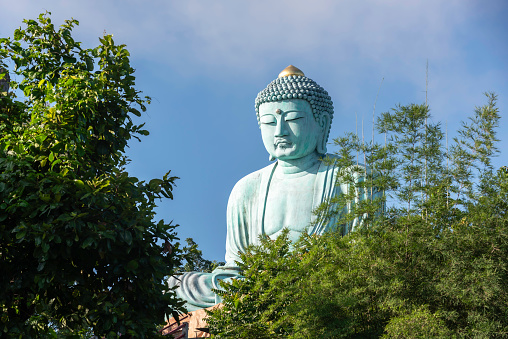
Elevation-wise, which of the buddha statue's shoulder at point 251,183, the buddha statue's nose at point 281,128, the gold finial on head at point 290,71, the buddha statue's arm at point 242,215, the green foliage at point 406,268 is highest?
the gold finial on head at point 290,71

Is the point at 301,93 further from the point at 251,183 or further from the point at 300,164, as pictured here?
the point at 251,183

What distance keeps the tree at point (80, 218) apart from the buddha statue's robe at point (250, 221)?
4.79 m

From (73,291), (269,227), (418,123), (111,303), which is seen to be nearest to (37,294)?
(73,291)

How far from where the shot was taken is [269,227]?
11344 millimetres

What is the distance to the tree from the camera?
16.6 feet

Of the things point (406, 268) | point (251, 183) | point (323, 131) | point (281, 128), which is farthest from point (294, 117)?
point (406, 268)

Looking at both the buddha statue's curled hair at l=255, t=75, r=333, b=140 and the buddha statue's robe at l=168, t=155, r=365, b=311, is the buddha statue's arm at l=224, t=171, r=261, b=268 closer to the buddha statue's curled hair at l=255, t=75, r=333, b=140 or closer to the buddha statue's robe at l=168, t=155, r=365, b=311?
the buddha statue's robe at l=168, t=155, r=365, b=311

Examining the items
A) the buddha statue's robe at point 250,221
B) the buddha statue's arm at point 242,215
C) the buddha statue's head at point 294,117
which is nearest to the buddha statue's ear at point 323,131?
the buddha statue's head at point 294,117

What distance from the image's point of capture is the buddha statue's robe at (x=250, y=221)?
10.5 meters

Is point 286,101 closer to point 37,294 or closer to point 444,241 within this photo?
point 444,241

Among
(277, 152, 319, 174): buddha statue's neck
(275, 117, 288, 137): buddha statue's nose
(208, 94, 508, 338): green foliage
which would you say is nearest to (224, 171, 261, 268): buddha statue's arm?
(277, 152, 319, 174): buddha statue's neck

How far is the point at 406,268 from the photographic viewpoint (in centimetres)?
686

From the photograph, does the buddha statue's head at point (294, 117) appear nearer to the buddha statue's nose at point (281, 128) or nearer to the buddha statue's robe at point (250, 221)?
the buddha statue's nose at point (281, 128)

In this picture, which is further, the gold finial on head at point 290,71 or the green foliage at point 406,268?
the gold finial on head at point 290,71
